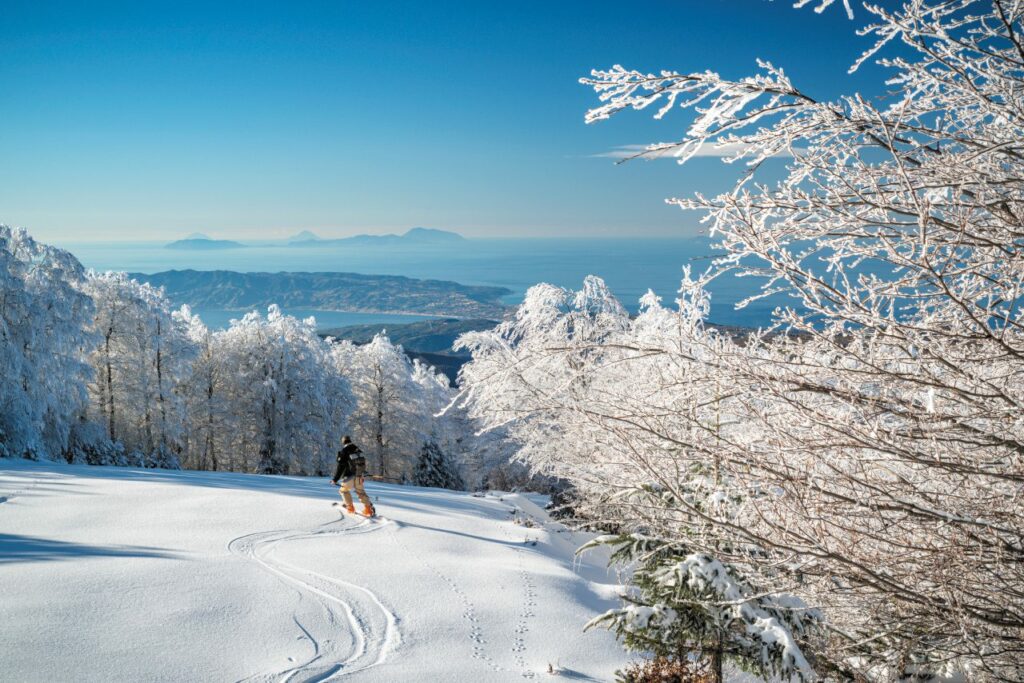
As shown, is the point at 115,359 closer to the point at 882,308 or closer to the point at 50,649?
the point at 50,649

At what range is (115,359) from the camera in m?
22.3

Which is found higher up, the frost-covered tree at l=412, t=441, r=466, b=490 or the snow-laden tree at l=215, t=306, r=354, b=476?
the snow-laden tree at l=215, t=306, r=354, b=476

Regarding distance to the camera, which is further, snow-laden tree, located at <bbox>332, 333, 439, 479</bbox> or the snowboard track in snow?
snow-laden tree, located at <bbox>332, 333, 439, 479</bbox>

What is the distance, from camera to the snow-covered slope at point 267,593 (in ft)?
14.3

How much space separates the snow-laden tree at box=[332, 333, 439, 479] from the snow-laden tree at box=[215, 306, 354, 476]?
4561 mm

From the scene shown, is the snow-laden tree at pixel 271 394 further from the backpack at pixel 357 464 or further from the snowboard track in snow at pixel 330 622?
the snowboard track in snow at pixel 330 622

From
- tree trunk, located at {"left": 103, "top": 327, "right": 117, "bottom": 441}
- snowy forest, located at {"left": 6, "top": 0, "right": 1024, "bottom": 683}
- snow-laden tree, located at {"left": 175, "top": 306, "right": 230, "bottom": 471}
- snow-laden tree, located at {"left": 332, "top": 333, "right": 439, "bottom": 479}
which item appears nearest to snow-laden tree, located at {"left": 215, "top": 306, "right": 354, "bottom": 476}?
snow-laden tree, located at {"left": 175, "top": 306, "right": 230, "bottom": 471}

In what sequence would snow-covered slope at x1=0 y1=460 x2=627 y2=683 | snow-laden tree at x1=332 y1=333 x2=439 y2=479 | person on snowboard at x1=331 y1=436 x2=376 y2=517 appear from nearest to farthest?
snow-covered slope at x1=0 y1=460 x2=627 y2=683 < person on snowboard at x1=331 y1=436 x2=376 y2=517 < snow-laden tree at x1=332 y1=333 x2=439 y2=479

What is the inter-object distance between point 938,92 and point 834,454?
1.82m

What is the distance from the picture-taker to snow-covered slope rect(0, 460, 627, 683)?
4363 millimetres

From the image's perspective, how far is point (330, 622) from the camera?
5312 millimetres

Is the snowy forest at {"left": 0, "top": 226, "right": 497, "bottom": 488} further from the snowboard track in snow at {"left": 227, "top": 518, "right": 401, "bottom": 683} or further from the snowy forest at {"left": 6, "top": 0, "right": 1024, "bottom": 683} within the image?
the snowy forest at {"left": 6, "top": 0, "right": 1024, "bottom": 683}

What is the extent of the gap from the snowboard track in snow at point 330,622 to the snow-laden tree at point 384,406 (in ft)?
79.9

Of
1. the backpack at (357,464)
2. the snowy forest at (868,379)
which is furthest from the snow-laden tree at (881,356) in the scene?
the backpack at (357,464)
